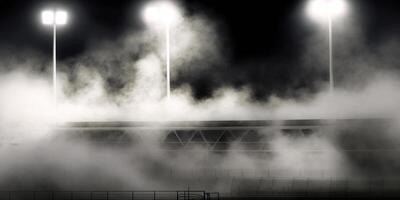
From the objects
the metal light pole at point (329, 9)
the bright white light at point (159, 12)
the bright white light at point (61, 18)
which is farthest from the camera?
the bright white light at point (61, 18)

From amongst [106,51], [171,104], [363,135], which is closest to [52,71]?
[106,51]

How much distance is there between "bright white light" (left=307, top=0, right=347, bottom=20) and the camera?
31.8m

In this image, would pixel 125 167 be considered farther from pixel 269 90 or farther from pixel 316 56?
pixel 316 56

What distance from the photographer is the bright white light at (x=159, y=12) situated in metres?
32.1

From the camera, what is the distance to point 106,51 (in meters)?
36.5

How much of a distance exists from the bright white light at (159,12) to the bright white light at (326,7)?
Result: 6.45 metres

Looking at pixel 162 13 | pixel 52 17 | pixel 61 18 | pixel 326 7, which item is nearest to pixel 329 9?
pixel 326 7

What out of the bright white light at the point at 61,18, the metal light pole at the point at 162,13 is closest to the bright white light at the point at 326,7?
the metal light pole at the point at 162,13

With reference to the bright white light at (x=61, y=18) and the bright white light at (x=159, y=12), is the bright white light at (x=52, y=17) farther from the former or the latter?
the bright white light at (x=159, y=12)

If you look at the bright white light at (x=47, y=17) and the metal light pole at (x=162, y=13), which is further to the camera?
the bright white light at (x=47, y=17)

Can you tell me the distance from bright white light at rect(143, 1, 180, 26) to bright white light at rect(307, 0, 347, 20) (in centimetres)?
645

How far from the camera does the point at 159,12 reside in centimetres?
3228

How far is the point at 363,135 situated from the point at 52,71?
1663 cm

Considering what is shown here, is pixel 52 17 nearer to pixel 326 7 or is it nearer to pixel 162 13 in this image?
pixel 162 13
